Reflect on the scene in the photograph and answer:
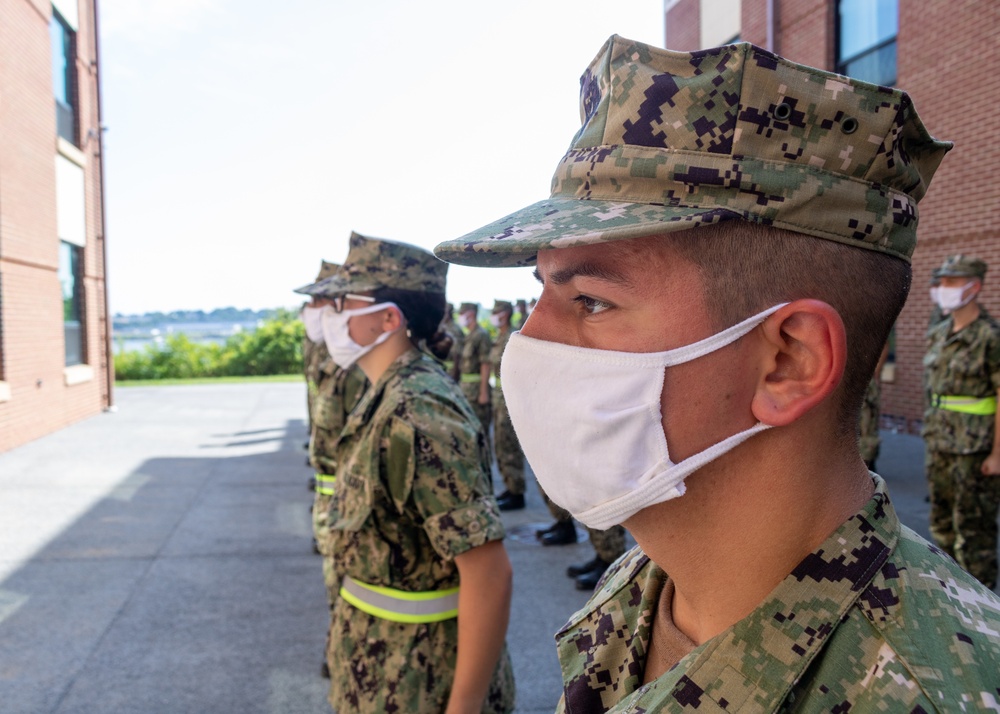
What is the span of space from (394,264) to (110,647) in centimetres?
338

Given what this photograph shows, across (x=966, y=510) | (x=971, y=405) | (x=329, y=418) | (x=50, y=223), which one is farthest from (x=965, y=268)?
(x=50, y=223)

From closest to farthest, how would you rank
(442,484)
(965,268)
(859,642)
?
(859,642)
(442,484)
(965,268)

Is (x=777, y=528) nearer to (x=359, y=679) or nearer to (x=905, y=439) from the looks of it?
(x=359, y=679)

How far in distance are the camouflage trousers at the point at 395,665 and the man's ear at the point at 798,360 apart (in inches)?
67.8

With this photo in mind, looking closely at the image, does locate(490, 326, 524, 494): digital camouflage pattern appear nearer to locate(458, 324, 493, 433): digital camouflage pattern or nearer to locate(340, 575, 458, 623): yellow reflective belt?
locate(458, 324, 493, 433): digital camouflage pattern

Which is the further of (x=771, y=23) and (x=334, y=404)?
(x=771, y=23)

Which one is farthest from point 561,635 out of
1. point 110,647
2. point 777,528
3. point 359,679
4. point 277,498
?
point 277,498

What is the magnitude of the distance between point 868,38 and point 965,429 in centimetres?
915

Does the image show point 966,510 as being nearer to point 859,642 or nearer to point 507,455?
point 507,455

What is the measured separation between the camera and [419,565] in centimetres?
243

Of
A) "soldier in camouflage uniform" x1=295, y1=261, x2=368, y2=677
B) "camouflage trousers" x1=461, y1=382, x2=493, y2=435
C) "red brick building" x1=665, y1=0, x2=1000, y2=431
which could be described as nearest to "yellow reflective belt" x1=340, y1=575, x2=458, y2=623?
"soldier in camouflage uniform" x1=295, y1=261, x2=368, y2=677

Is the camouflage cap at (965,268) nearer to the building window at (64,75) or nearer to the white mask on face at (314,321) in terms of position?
the white mask on face at (314,321)

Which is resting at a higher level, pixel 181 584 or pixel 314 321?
pixel 314 321

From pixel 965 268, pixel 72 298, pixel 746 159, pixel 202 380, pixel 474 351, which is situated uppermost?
pixel 72 298
